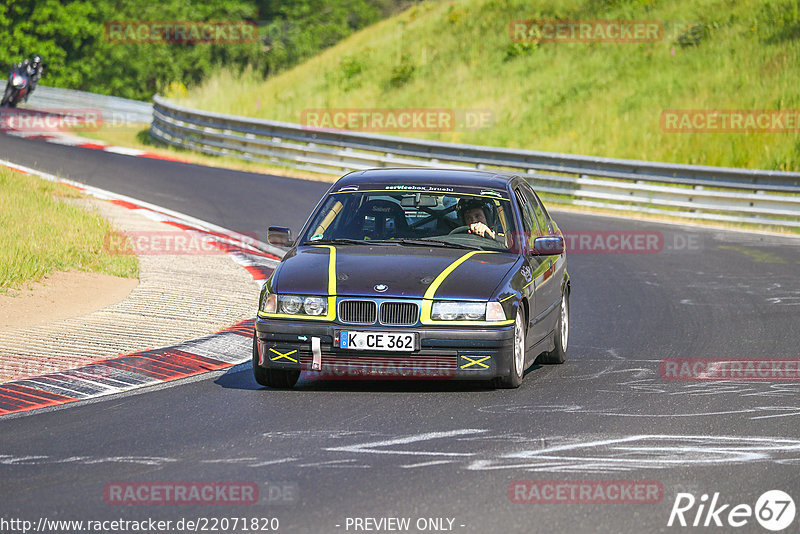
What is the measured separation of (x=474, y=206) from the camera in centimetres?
983

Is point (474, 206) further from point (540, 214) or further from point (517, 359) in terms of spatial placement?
point (517, 359)

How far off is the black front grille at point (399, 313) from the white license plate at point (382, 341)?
Result: 3.6 inches

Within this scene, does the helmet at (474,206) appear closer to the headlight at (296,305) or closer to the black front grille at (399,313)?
the black front grille at (399,313)

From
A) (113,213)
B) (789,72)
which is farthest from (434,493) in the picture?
(789,72)

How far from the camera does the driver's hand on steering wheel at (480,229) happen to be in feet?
31.8

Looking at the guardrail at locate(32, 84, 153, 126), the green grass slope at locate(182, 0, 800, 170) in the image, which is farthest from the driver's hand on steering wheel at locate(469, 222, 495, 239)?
the guardrail at locate(32, 84, 153, 126)

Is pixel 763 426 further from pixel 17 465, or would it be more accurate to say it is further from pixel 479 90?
pixel 479 90

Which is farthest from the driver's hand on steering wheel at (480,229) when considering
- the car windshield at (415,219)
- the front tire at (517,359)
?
the front tire at (517,359)

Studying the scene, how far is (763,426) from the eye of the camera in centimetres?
774

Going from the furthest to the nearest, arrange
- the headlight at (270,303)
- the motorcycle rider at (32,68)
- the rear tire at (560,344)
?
the motorcycle rider at (32,68) < the rear tire at (560,344) < the headlight at (270,303)

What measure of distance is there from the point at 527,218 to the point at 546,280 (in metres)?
0.58

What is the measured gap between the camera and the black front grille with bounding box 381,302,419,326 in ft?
27.6

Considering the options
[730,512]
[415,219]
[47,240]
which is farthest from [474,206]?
[47,240]

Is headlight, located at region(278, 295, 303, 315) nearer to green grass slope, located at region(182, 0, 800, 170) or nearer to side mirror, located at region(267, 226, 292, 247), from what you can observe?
side mirror, located at region(267, 226, 292, 247)
